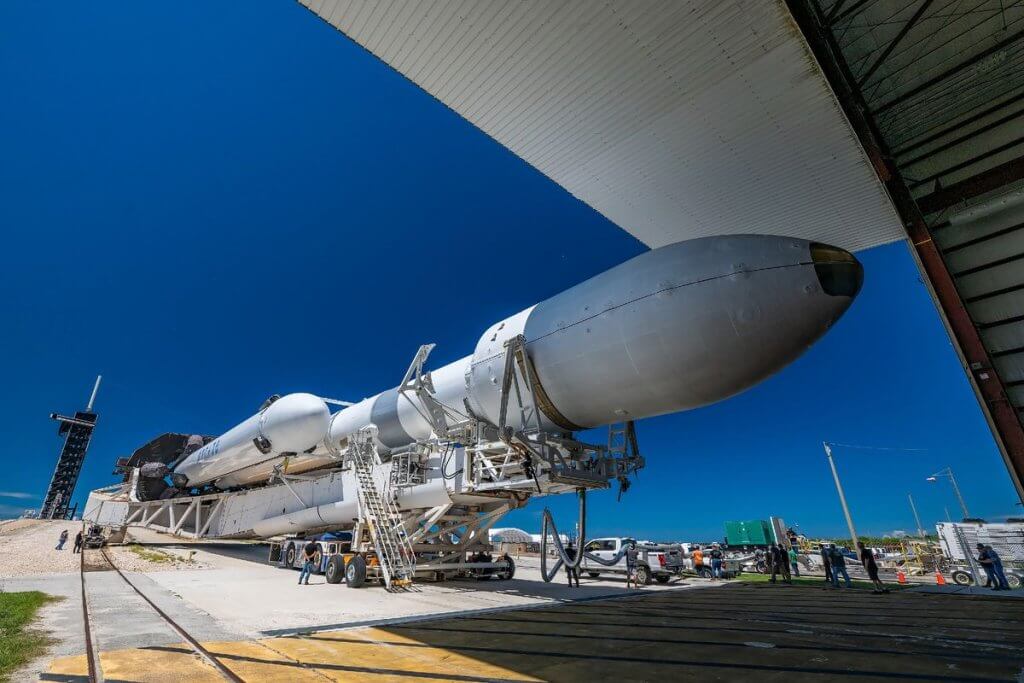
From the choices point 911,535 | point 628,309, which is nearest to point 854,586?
point 628,309

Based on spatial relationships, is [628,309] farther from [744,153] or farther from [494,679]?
[744,153]

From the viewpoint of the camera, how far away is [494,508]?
1190 centimetres

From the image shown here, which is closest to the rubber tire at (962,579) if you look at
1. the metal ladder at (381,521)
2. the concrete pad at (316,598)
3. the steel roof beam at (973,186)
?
the concrete pad at (316,598)

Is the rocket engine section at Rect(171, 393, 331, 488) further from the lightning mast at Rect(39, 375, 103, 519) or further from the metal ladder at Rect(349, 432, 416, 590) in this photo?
the lightning mast at Rect(39, 375, 103, 519)

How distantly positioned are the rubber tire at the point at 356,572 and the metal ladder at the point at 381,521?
1.41ft

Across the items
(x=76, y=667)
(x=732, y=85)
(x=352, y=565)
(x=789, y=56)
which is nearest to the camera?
(x=76, y=667)

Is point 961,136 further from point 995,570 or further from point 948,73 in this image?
point 995,570

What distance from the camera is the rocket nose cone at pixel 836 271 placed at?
5.75m

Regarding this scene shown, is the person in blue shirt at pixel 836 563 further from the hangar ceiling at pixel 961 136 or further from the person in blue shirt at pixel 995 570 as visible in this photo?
the hangar ceiling at pixel 961 136

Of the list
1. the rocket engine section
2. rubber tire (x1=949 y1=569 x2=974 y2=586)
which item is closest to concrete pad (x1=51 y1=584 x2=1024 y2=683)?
rubber tire (x1=949 y1=569 x2=974 y2=586)

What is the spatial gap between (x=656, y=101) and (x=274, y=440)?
13.9 meters

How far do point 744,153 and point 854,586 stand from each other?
12.0 m

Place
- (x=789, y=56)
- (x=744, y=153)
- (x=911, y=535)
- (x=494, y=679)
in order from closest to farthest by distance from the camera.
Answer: (x=494, y=679) → (x=789, y=56) → (x=744, y=153) → (x=911, y=535)

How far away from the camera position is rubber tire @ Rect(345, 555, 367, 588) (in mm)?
11258
